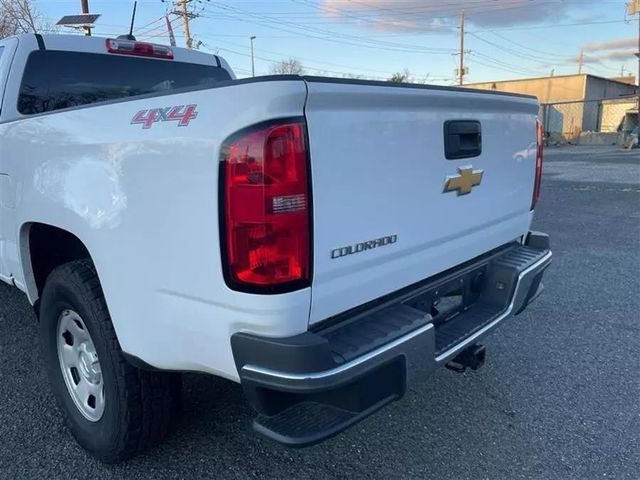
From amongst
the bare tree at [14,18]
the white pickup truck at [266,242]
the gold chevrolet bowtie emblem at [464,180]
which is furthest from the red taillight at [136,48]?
the bare tree at [14,18]

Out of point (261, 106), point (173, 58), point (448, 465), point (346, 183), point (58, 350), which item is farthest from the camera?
point (173, 58)

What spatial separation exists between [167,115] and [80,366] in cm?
146

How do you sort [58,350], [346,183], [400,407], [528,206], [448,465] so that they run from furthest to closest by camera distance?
1. [528,206]
2. [400,407]
3. [58,350]
4. [448,465]
5. [346,183]

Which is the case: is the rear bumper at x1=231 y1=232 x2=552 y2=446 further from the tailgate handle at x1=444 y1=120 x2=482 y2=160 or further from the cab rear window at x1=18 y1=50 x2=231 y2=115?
the cab rear window at x1=18 y1=50 x2=231 y2=115

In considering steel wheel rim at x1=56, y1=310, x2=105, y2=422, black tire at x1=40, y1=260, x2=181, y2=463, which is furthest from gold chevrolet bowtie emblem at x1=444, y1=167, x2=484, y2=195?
steel wheel rim at x1=56, y1=310, x2=105, y2=422

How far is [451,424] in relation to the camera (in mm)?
2846

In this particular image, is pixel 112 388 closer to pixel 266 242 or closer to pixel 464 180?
pixel 266 242

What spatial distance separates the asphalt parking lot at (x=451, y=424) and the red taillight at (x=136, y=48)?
2.21 meters

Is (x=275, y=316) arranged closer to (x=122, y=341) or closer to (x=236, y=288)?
(x=236, y=288)

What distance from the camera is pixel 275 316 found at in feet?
5.82

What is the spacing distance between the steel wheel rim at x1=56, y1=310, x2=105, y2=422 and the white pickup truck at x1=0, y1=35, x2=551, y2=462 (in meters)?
0.01

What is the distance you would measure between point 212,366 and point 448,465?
4.25ft

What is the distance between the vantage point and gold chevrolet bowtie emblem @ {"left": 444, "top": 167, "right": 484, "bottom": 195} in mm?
2430

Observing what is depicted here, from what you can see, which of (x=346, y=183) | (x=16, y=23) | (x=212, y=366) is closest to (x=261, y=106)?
(x=346, y=183)
